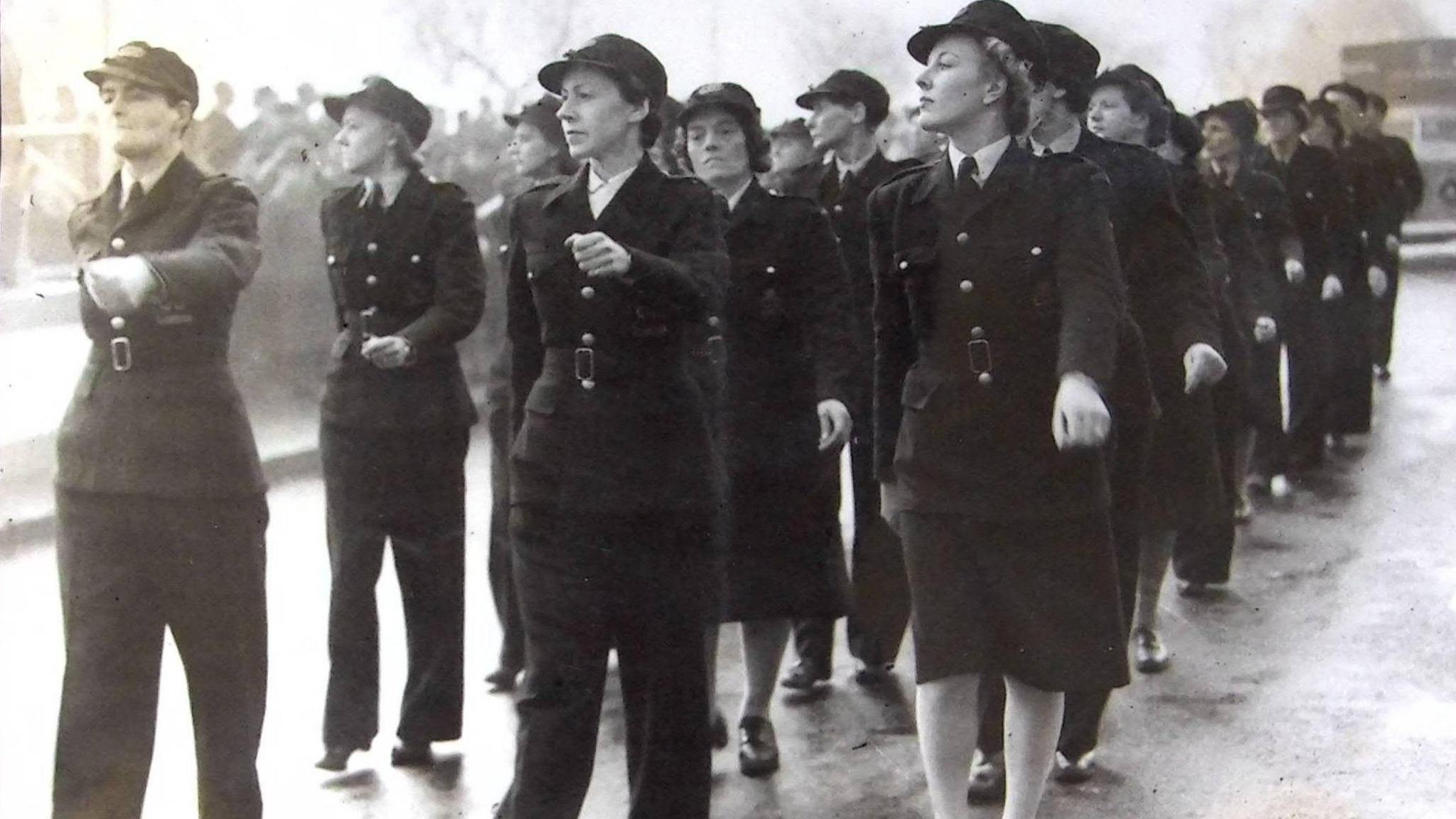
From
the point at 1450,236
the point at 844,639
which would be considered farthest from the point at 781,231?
the point at 1450,236

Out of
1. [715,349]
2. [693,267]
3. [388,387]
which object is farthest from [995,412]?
[388,387]

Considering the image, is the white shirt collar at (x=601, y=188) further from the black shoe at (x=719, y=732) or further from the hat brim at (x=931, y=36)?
the black shoe at (x=719, y=732)

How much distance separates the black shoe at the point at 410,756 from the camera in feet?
17.7

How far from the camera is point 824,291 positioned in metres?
5.55

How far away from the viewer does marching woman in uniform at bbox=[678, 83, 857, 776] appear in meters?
5.48

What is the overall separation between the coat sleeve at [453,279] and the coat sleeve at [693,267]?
3.62 feet

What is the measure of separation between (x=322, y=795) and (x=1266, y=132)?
15.0 feet

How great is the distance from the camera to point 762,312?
5.62 m

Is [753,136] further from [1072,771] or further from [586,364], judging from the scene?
[1072,771]

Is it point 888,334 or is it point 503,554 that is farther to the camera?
point 503,554

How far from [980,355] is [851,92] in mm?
2197

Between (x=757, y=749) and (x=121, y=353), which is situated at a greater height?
(x=121, y=353)

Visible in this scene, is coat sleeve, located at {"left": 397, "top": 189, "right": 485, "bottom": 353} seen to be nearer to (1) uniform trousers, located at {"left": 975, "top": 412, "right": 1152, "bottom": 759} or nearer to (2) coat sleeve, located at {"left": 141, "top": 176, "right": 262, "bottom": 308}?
(2) coat sleeve, located at {"left": 141, "top": 176, "right": 262, "bottom": 308}

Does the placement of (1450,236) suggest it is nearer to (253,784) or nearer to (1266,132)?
(1266,132)
